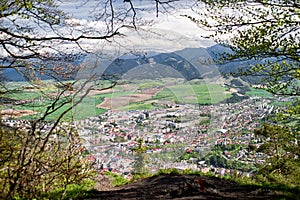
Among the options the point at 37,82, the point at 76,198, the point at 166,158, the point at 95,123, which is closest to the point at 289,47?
the point at 76,198

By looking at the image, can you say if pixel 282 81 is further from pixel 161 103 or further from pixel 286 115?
pixel 161 103

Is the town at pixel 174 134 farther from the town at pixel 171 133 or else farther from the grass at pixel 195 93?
the grass at pixel 195 93

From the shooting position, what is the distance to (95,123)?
11453mm

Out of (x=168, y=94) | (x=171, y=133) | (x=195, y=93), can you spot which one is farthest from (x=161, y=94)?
(x=171, y=133)

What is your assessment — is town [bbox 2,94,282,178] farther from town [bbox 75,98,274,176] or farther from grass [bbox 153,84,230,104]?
grass [bbox 153,84,230,104]

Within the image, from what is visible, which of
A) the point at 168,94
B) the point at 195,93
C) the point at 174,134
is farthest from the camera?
the point at 168,94

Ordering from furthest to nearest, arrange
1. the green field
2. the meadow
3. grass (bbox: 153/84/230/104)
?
grass (bbox: 153/84/230/104) → the meadow → the green field

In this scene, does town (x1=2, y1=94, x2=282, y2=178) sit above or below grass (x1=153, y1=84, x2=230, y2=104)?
below

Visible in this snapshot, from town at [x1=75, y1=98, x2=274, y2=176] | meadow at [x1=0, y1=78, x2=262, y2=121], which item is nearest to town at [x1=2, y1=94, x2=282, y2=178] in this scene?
town at [x1=75, y1=98, x2=274, y2=176]

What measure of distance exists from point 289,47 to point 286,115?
55.9 inches

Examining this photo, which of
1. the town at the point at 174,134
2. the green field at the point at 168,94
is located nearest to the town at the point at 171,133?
the town at the point at 174,134

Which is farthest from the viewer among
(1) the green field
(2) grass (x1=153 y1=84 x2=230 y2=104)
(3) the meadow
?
(2) grass (x1=153 y1=84 x2=230 y2=104)

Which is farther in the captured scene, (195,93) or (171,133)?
(195,93)

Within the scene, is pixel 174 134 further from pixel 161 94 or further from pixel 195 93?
pixel 195 93
